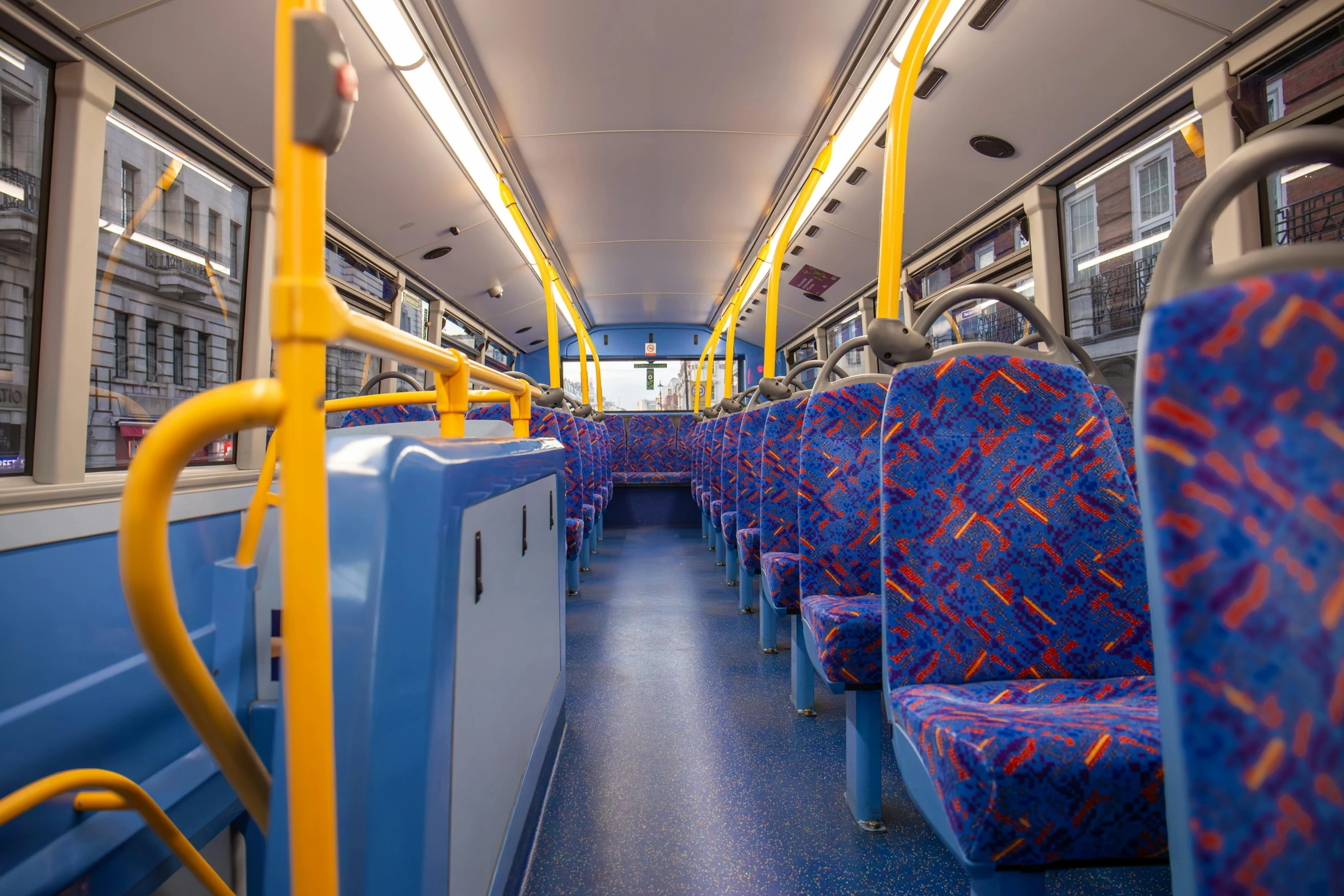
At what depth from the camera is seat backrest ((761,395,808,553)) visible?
7.64 feet

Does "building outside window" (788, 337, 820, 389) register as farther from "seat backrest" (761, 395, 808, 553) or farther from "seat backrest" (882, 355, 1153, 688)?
"seat backrest" (882, 355, 1153, 688)

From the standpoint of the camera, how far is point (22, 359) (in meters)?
1.93

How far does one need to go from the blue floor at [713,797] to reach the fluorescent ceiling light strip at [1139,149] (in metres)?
2.80

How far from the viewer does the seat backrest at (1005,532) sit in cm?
110

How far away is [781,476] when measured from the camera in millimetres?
2361

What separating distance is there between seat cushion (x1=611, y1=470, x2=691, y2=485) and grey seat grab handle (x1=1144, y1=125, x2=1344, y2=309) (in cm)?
624

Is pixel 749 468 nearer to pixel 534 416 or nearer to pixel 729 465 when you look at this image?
pixel 729 465

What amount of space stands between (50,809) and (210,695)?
0.74 m

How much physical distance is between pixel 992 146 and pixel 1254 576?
3.49 meters

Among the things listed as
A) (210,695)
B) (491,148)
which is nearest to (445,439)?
(210,695)

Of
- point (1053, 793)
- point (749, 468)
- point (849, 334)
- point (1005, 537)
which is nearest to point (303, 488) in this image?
point (1053, 793)

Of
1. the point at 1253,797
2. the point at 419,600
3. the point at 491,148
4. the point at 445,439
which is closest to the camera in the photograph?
the point at 1253,797

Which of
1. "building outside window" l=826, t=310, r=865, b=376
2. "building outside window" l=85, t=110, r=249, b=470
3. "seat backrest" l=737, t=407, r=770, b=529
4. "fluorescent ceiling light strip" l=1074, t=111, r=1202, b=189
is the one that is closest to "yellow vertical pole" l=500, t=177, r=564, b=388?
"seat backrest" l=737, t=407, r=770, b=529

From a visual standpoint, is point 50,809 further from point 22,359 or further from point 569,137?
point 569,137
